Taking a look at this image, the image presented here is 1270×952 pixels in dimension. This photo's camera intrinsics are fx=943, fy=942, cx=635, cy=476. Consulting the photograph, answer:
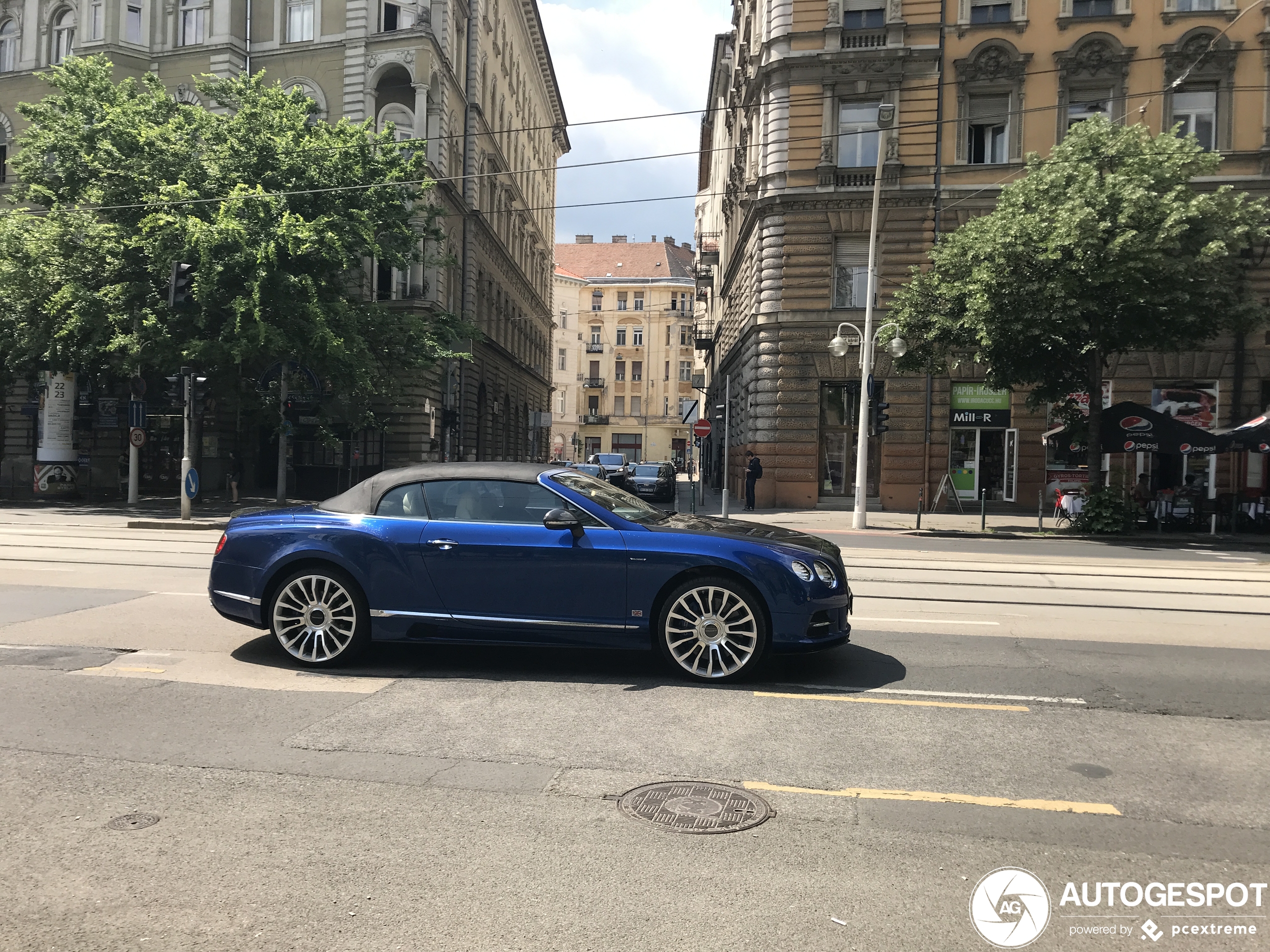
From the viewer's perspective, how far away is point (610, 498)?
22.9ft

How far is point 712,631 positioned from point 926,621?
3466mm

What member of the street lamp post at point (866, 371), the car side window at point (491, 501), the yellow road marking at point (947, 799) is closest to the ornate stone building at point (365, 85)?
the street lamp post at point (866, 371)

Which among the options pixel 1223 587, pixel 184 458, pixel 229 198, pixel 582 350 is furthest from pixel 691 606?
pixel 582 350

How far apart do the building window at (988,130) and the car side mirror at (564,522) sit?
2626 cm

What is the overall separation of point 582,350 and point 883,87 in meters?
65.3

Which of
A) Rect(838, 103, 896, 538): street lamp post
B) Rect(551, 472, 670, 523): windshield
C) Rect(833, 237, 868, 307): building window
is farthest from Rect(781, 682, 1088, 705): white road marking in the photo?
Rect(833, 237, 868, 307): building window

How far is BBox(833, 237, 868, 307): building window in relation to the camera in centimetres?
2903

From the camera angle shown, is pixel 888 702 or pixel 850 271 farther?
pixel 850 271

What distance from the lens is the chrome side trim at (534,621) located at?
6.30 metres

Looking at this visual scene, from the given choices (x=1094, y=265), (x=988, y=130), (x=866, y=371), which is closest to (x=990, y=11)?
(x=988, y=130)

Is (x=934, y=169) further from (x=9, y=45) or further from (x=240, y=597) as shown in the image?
(x=9, y=45)

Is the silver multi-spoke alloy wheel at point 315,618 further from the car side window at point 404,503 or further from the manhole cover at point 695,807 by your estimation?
the manhole cover at point 695,807

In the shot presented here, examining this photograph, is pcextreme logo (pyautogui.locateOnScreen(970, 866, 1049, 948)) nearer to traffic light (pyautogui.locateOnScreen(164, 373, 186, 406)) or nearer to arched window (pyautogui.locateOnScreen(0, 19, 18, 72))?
traffic light (pyautogui.locateOnScreen(164, 373, 186, 406))

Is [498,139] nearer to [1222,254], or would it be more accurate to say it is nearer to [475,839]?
[1222,254]
